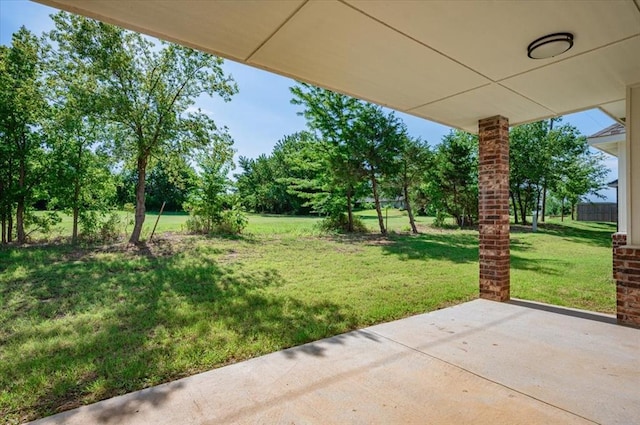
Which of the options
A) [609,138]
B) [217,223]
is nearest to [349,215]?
[217,223]

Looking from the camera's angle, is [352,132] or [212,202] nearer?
[212,202]

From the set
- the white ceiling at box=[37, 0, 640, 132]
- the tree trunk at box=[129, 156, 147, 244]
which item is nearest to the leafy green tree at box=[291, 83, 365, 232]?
the tree trunk at box=[129, 156, 147, 244]

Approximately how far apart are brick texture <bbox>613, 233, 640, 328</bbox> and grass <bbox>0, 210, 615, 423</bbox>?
0.78 meters

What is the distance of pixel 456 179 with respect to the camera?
1603cm

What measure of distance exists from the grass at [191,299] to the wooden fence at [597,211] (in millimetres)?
19330

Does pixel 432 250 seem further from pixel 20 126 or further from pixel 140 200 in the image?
pixel 20 126

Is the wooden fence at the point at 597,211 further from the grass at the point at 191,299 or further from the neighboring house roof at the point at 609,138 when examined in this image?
the neighboring house roof at the point at 609,138

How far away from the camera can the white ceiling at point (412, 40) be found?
2.04 m

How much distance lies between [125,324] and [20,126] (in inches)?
267

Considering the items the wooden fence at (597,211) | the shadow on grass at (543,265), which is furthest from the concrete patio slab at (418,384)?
the wooden fence at (597,211)

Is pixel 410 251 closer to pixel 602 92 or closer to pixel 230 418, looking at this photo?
pixel 602 92

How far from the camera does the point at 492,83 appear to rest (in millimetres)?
3283

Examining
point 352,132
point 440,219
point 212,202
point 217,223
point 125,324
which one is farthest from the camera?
point 440,219

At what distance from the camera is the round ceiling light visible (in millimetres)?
2379
